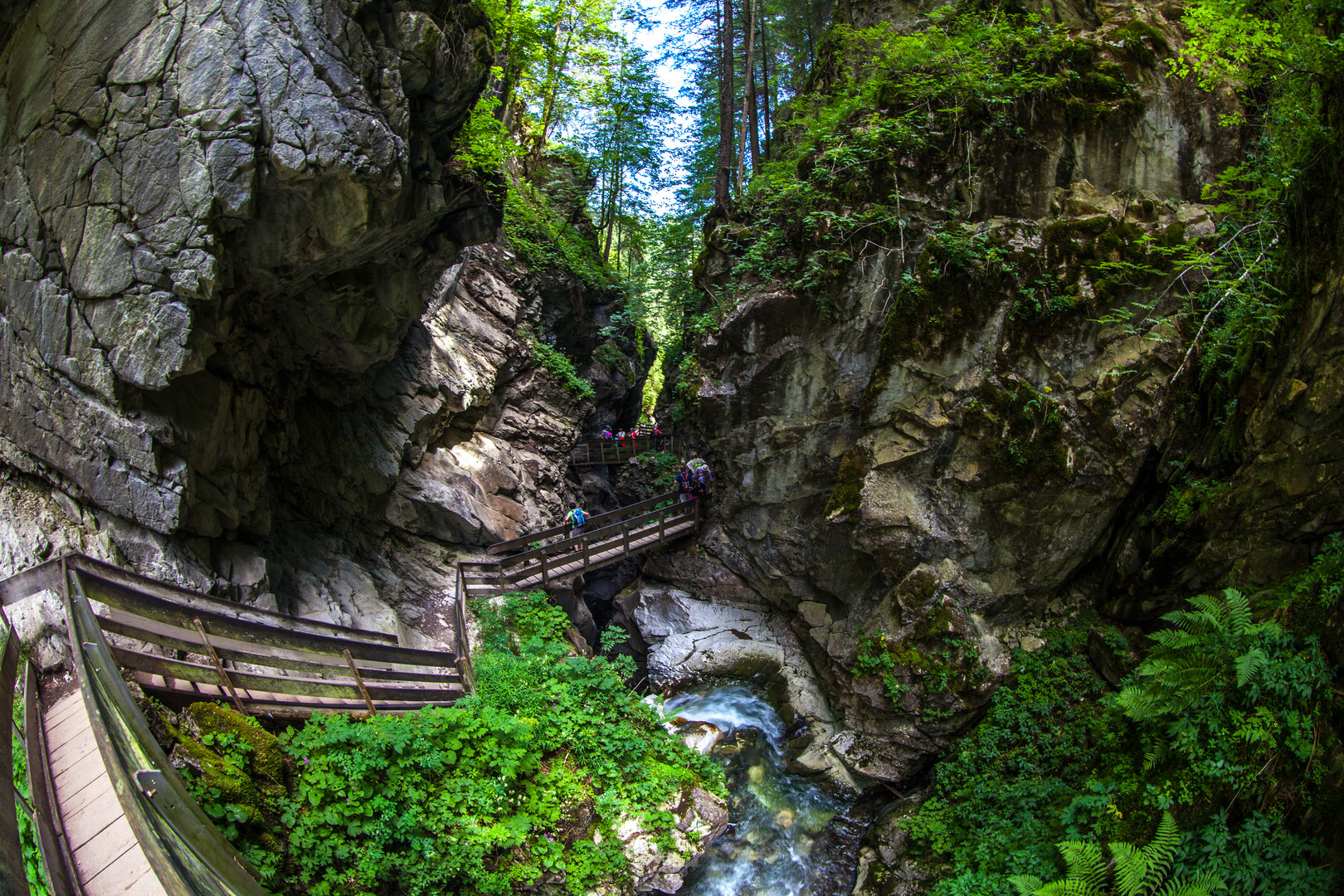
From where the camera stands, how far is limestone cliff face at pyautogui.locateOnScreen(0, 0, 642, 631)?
20.1ft

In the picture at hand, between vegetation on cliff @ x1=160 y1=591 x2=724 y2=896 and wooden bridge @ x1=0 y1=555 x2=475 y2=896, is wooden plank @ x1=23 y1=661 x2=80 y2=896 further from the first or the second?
vegetation on cliff @ x1=160 y1=591 x2=724 y2=896

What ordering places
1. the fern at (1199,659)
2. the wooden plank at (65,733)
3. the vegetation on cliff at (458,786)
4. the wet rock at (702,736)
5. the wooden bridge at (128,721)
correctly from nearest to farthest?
the wooden bridge at (128,721), the wooden plank at (65,733), the vegetation on cliff at (458,786), the fern at (1199,659), the wet rock at (702,736)

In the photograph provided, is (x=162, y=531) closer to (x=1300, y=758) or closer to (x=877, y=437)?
(x=877, y=437)

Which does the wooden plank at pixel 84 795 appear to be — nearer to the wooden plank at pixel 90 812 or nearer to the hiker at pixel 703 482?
the wooden plank at pixel 90 812

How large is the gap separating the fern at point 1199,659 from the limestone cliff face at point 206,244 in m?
9.99

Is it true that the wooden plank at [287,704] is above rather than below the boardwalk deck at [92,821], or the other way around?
below

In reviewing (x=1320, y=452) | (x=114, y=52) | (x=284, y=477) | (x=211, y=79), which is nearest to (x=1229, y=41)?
(x=1320, y=452)

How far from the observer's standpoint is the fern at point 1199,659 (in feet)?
19.1

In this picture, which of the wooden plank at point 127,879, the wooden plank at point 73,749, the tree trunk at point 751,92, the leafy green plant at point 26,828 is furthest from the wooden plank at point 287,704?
the tree trunk at point 751,92

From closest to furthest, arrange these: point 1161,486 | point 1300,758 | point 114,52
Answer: point 1300,758
point 114,52
point 1161,486

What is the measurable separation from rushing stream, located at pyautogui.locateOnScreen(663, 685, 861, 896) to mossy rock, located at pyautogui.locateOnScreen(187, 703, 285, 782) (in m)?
5.80

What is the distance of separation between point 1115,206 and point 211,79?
493 inches

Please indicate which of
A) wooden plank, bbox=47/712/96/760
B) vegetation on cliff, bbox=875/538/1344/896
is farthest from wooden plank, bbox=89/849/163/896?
vegetation on cliff, bbox=875/538/1344/896

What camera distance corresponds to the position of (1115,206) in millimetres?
10117
